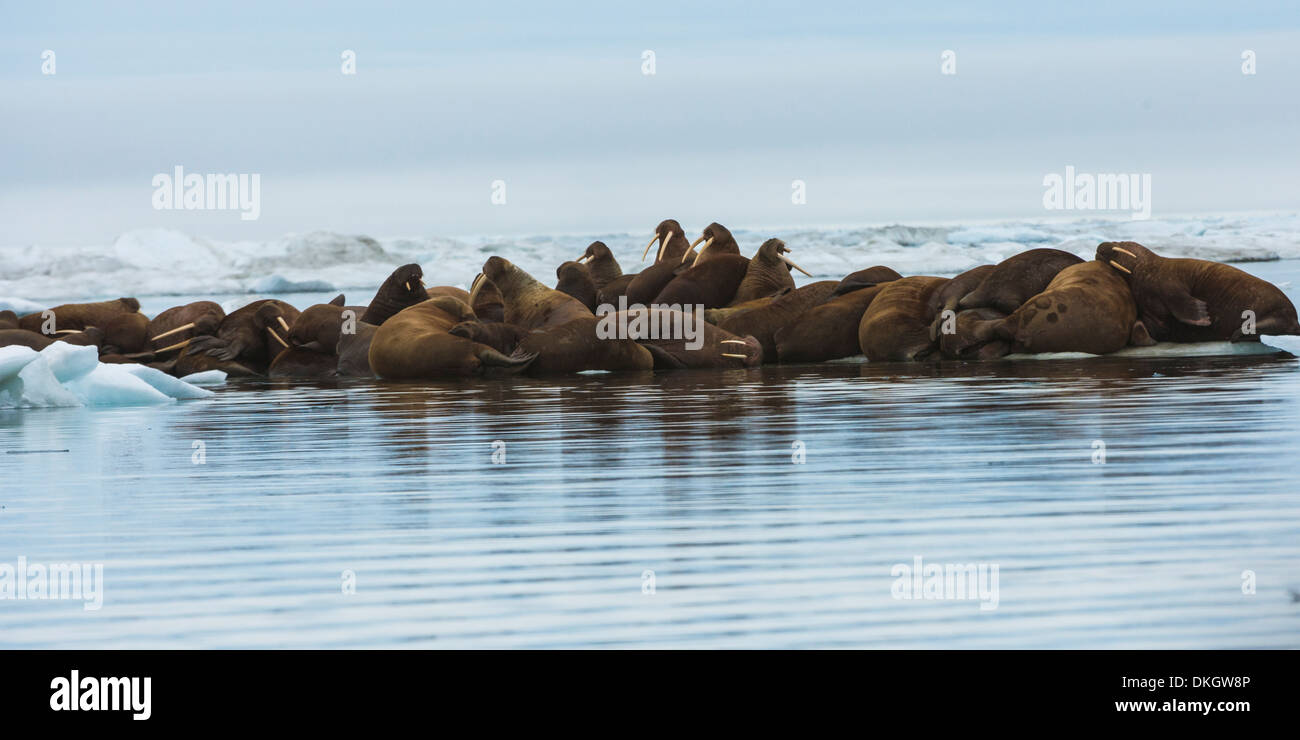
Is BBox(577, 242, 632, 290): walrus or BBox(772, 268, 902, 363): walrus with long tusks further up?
BBox(577, 242, 632, 290): walrus

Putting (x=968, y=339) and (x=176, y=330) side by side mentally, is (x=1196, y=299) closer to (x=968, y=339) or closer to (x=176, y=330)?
(x=968, y=339)

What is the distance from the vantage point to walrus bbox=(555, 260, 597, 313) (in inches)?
674

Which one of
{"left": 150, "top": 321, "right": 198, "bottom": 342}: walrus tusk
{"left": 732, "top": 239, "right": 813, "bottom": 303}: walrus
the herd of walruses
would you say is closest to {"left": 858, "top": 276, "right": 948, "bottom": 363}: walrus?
the herd of walruses

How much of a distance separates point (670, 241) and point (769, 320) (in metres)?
3.89

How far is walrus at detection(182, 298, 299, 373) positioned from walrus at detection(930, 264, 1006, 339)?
638cm

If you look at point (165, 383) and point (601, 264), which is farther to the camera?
point (601, 264)

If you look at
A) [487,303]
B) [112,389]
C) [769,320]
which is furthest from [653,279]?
[112,389]

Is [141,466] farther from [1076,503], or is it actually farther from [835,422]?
[1076,503]

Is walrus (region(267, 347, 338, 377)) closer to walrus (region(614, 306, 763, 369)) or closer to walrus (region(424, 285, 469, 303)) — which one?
walrus (region(424, 285, 469, 303))

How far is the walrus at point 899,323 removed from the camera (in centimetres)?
1435

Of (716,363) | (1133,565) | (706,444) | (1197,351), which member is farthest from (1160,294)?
(1133,565)

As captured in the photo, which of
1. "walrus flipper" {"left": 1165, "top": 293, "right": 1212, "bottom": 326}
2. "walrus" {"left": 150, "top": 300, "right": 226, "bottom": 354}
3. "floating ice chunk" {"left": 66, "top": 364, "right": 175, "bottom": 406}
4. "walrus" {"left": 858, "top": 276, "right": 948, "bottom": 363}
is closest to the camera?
"floating ice chunk" {"left": 66, "top": 364, "right": 175, "bottom": 406}

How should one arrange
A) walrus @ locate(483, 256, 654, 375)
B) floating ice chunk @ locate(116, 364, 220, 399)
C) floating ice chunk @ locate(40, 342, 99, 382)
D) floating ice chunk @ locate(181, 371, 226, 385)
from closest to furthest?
floating ice chunk @ locate(40, 342, 99, 382) → floating ice chunk @ locate(116, 364, 220, 399) → walrus @ locate(483, 256, 654, 375) → floating ice chunk @ locate(181, 371, 226, 385)

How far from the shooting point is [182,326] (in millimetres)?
16734
